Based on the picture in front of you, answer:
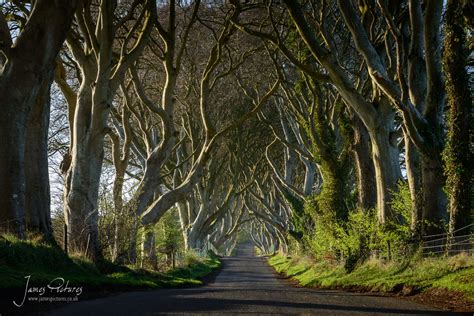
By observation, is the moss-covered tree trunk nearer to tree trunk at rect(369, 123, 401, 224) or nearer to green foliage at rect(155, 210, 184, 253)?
tree trunk at rect(369, 123, 401, 224)

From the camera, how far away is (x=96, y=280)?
1140cm

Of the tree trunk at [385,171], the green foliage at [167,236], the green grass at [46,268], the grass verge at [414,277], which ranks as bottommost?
the grass verge at [414,277]

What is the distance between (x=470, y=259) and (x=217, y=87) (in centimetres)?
1972

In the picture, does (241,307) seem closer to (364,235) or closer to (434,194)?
(434,194)

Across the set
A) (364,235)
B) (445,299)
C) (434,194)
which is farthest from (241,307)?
(364,235)

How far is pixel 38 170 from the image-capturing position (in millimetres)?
12922

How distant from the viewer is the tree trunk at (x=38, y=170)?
12492 mm

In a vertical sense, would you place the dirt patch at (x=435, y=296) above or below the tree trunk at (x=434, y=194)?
below

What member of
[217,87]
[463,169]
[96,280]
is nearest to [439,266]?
[463,169]

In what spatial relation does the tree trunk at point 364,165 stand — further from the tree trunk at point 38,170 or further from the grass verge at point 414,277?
the tree trunk at point 38,170

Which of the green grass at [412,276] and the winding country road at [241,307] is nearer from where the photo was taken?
the winding country road at [241,307]

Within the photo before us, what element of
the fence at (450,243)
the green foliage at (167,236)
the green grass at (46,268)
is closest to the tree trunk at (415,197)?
the fence at (450,243)

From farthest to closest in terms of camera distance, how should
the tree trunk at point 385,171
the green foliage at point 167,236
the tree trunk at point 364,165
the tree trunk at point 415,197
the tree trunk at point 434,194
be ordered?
the green foliage at point 167,236
the tree trunk at point 364,165
the tree trunk at point 385,171
the tree trunk at point 415,197
the tree trunk at point 434,194

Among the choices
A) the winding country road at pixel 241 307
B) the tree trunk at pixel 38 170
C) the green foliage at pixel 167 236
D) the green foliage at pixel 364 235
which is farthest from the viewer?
the green foliage at pixel 167 236
